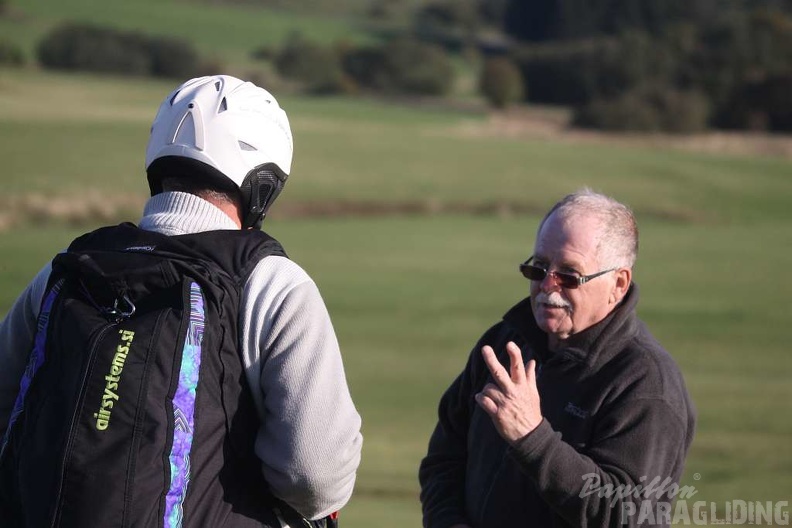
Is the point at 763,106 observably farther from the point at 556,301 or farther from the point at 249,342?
the point at 249,342

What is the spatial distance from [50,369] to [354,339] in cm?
1434

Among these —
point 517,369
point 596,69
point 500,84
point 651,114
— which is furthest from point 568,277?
point 596,69

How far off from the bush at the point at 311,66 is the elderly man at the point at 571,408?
2523 inches

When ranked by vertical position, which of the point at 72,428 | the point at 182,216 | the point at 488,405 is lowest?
the point at 488,405

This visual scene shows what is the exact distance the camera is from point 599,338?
3.31 metres

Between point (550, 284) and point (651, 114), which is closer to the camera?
point (550, 284)

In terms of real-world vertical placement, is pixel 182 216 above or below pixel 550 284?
above

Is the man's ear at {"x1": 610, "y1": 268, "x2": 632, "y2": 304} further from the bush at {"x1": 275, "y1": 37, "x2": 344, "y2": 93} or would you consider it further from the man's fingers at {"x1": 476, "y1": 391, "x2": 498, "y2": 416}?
the bush at {"x1": 275, "y1": 37, "x2": 344, "y2": 93}

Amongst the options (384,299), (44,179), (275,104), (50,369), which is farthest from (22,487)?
(44,179)

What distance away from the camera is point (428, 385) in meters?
13.7

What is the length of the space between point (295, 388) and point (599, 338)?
105cm

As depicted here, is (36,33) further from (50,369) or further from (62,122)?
(50,369)

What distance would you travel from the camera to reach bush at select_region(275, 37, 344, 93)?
67438 millimetres

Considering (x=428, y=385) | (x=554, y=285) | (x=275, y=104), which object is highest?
(x=275, y=104)
